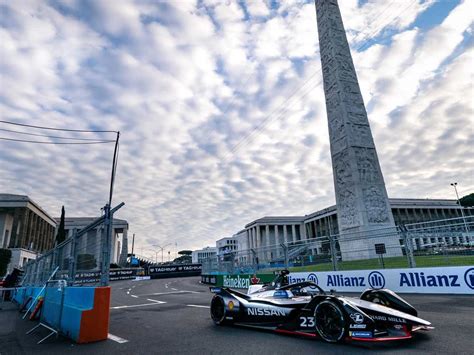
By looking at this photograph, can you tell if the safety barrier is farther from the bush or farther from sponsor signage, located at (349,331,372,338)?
the bush

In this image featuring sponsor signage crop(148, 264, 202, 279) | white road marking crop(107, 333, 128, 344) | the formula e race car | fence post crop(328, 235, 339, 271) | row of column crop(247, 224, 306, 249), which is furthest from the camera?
row of column crop(247, 224, 306, 249)

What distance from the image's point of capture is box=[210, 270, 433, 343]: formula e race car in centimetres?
443

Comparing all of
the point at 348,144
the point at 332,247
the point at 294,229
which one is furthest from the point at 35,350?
the point at 294,229

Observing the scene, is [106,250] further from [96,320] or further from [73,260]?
[73,260]

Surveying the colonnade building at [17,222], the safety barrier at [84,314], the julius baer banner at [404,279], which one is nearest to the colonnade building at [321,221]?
the julius baer banner at [404,279]

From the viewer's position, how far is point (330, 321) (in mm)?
4812

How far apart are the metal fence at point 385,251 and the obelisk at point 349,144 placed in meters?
3.17

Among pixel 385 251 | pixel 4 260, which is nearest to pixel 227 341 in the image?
pixel 385 251

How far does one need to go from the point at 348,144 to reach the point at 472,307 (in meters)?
15.9

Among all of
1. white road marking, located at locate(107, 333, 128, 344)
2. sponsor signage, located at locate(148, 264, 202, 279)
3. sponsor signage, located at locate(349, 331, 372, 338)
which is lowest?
white road marking, located at locate(107, 333, 128, 344)

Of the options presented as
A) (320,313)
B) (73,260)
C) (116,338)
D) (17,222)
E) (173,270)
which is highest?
(17,222)

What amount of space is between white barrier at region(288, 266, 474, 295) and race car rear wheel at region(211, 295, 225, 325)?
274 inches

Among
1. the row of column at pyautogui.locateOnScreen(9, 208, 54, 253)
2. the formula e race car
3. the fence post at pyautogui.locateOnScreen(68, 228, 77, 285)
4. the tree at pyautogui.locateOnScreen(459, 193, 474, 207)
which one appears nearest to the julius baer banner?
the formula e race car

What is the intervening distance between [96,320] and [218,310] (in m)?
2.55
